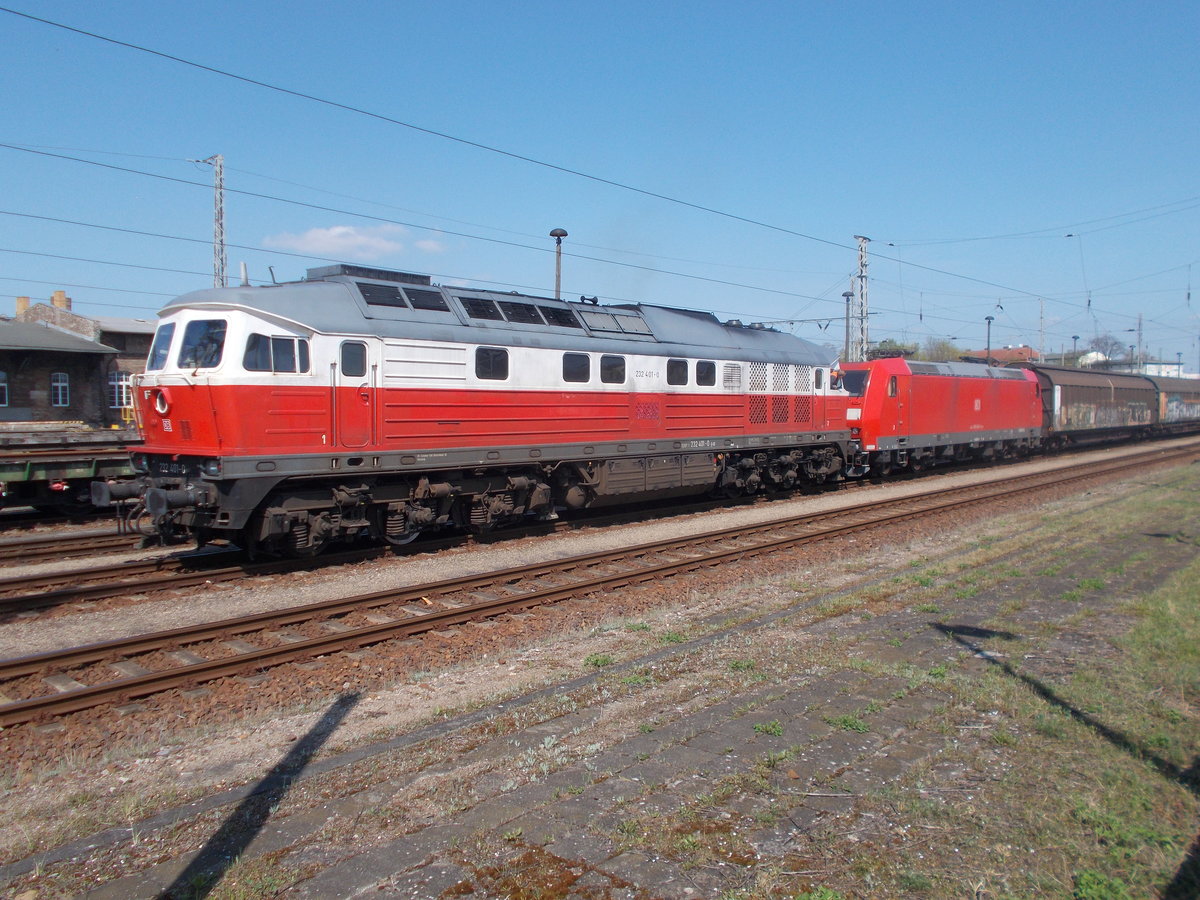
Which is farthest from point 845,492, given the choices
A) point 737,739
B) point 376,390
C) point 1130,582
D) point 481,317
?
point 737,739

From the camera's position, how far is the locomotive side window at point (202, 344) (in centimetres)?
1105

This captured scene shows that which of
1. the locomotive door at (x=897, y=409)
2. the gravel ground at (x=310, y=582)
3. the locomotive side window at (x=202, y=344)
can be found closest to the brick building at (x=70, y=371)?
the locomotive side window at (x=202, y=344)

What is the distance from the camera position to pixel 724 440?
60.3 feet

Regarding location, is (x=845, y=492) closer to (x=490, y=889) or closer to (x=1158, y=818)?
(x=1158, y=818)

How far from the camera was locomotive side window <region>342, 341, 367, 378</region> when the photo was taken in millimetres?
11945

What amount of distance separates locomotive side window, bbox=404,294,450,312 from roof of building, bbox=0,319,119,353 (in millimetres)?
28346

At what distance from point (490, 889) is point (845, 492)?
67.8 ft

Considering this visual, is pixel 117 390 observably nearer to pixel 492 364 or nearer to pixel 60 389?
pixel 60 389

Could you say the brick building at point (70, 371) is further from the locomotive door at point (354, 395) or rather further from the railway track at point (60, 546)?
the locomotive door at point (354, 395)

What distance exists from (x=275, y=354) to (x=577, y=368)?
18.6 feet

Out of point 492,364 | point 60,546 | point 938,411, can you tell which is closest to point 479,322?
point 492,364

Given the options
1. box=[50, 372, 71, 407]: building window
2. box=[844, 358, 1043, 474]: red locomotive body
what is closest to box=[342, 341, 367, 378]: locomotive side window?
box=[844, 358, 1043, 474]: red locomotive body

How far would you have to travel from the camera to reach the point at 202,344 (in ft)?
36.7

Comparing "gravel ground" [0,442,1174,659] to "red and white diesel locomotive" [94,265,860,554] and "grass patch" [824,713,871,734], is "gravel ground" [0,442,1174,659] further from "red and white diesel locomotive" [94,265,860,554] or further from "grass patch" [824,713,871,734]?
"grass patch" [824,713,871,734]
